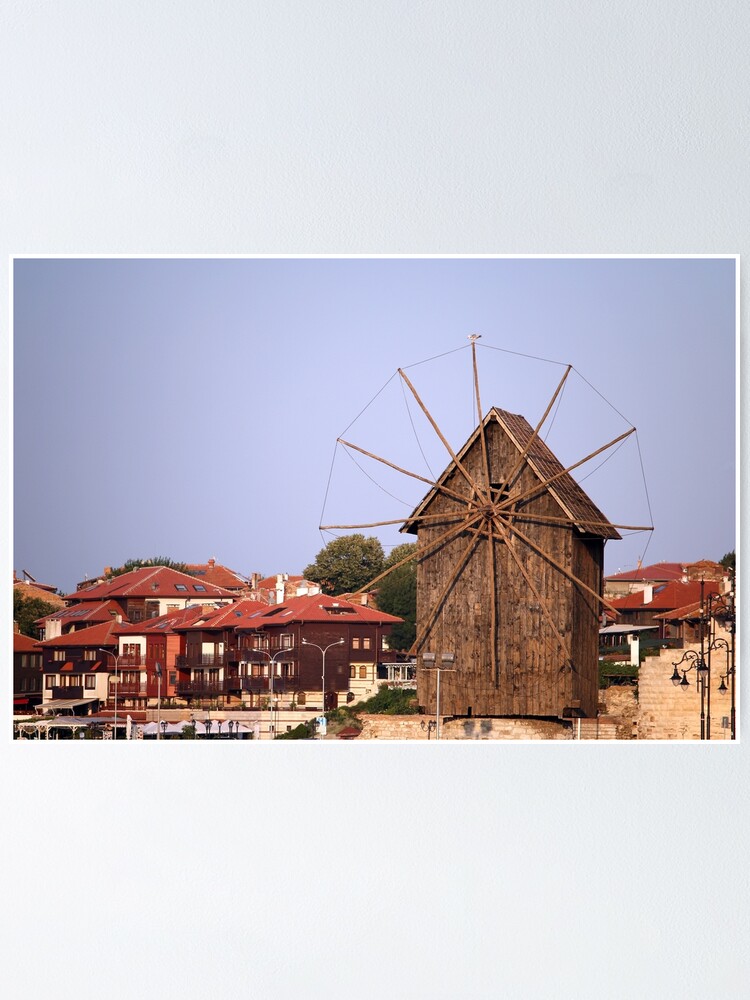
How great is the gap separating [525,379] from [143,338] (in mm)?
1298

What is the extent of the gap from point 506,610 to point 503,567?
0.48 feet

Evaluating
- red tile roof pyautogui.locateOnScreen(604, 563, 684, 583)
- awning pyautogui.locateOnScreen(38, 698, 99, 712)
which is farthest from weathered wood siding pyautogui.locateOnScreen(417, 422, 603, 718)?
awning pyautogui.locateOnScreen(38, 698, 99, 712)

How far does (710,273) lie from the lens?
398 cm

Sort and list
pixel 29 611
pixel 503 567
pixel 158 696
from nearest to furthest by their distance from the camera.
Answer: pixel 29 611 < pixel 158 696 < pixel 503 567

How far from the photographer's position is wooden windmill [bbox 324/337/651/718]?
4.07 metres

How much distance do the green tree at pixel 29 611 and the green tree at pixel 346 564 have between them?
856 mm

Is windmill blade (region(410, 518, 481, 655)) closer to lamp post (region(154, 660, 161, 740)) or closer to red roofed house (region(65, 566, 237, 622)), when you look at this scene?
red roofed house (region(65, 566, 237, 622))

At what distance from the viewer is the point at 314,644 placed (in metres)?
4.07

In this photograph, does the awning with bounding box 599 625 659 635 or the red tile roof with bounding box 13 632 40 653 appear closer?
the red tile roof with bounding box 13 632 40 653

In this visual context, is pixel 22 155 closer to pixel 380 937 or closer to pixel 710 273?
pixel 710 273

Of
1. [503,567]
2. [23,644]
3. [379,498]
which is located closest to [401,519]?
[379,498]

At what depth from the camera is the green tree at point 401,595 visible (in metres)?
4.09

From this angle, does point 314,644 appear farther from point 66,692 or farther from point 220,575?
point 66,692

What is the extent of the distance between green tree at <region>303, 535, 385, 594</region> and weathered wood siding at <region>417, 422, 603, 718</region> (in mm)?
169
